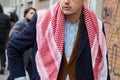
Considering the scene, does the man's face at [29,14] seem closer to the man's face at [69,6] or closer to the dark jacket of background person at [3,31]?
the dark jacket of background person at [3,31]

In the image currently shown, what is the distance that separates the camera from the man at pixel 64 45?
9.97 feet

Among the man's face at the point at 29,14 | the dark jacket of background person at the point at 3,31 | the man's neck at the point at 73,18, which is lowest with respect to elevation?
the dark jacket of background person at the point at 3,31

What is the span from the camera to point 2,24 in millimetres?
10477

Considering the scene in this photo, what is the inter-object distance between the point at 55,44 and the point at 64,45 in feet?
0.23

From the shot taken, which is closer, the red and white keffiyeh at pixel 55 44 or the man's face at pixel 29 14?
the red and white keffiyeh at pixel 55 44

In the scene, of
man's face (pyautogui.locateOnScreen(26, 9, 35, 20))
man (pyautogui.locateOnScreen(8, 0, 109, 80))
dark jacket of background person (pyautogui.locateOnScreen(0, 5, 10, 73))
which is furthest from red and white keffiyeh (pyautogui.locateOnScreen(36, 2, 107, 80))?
dark jacket of background person (pyautogui.locateOnScreen(0, 5, 10, 73))

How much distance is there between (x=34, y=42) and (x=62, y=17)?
0.27m

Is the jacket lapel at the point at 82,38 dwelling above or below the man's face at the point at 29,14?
Answer: above

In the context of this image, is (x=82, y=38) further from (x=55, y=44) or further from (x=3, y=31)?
(x=3, y=31)

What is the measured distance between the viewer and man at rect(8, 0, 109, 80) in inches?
120

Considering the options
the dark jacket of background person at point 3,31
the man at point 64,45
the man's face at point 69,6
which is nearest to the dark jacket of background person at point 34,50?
the man at point 64,45

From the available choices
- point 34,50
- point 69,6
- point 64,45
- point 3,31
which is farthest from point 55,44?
point 3,31

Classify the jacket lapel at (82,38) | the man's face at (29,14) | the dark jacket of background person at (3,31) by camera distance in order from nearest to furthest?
the jacket lapel at (82,38) < the man's face at (29,14) < the dark jacket of background person at (3,31)

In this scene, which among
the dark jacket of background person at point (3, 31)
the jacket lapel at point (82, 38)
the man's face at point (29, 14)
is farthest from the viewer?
the dark jacket of background person at point (3, 31)
